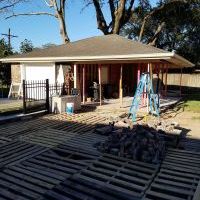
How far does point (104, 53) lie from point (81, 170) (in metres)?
8.86

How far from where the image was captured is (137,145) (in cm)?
691

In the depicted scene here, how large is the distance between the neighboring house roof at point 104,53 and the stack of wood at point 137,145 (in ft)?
19.2

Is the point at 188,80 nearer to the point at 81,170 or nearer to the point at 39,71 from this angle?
the point at 39,71

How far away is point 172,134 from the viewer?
332 inches

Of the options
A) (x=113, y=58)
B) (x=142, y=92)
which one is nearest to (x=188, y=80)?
(x=113, y=58)

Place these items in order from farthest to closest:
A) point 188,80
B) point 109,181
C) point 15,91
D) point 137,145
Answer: point 188,80 < point 15,91 < point 137,145 < point 109,181

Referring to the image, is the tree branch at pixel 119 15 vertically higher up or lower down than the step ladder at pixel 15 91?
higher up

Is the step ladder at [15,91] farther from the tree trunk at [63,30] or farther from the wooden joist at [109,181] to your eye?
the wooden joist at [109,181]

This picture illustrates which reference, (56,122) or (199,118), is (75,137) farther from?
(199,118)

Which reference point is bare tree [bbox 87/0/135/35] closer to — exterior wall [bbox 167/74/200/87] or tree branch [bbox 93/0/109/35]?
tree branch [bbox 93/0/109/35]

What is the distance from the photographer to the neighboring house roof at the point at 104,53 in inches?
508

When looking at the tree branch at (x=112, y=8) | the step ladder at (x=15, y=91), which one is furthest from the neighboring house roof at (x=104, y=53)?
the tree branch at (x=112, y=8)

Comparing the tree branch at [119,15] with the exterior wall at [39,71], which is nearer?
the exterior wall at [39,71]

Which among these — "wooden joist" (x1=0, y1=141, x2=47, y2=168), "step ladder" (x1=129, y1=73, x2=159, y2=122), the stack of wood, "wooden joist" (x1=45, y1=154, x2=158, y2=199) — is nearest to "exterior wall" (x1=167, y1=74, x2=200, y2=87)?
"step ladder" (x1=129, y1=73, x2=159, y2=122)
